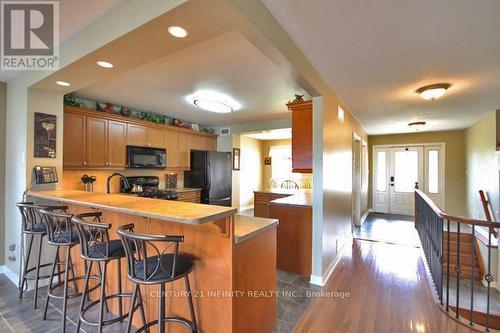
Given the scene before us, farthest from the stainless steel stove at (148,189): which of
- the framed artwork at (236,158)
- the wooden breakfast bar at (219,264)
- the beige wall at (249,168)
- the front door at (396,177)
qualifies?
the front door at (396,177)

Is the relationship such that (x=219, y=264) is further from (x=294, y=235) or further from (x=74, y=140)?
(x=74, y=140)

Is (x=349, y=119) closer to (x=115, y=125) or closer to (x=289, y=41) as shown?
(x=289, y=41)

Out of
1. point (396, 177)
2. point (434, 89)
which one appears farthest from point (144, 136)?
point (396, 177)

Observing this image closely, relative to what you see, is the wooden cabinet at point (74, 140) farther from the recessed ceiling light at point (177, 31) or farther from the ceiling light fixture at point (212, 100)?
the recessed ceiling light at point (177, 31)

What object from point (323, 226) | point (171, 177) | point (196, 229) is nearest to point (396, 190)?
point (323, 226)

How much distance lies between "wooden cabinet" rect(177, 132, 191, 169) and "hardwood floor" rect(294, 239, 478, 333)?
11.9 ft

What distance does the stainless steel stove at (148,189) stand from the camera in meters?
4.11

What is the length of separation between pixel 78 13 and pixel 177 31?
84 cm

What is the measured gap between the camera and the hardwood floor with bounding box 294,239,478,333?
2.08m

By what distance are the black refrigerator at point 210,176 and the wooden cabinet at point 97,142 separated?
189cm

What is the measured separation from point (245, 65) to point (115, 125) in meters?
2.65

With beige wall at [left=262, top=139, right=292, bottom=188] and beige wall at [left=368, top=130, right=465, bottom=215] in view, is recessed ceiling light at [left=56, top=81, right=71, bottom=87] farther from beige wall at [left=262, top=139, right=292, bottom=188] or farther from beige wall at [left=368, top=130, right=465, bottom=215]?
beige wall at [left=368, top=130, right=465, bottom=215]

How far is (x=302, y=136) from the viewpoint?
307cm

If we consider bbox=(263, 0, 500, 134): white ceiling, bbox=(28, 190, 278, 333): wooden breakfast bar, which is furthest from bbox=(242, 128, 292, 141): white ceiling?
bbox=(28, 190, 278, 333): wooden breakfast bar
